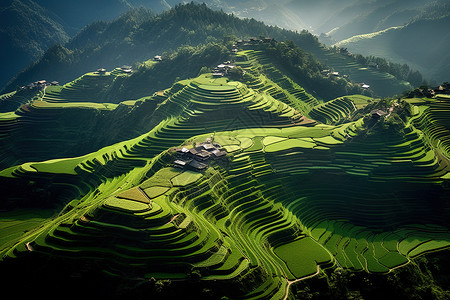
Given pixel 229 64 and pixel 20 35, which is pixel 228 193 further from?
pixel 20 35

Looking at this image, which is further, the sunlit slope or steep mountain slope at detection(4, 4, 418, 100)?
steep mountain slope at detection(4, 4, 418, 100)

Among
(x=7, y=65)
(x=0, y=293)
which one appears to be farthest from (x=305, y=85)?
(x=7, y=65)

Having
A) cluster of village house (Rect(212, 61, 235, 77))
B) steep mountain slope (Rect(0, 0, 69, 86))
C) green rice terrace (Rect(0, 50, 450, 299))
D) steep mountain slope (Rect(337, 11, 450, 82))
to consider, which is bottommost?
green rice terrace (Rect(0, 50, 450, 299))

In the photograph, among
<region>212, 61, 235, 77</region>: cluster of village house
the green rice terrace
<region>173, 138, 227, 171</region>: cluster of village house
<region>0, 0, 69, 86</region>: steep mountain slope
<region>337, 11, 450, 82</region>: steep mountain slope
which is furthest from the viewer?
<region>0, 0, 69, 86</region>: steep mountain slope

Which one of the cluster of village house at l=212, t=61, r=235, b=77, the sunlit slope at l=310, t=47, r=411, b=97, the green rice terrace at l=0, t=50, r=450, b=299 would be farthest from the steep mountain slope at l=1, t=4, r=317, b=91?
the green rice terrace at l=0, t=50, r=450, b=299

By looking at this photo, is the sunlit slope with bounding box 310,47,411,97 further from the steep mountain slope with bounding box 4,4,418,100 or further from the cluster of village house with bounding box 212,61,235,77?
the cluster of village house with bounding box 212,61,235,77

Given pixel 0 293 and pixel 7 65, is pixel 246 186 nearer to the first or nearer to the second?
pixel 0 293

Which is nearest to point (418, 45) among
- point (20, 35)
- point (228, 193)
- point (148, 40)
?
point (148, 40)
